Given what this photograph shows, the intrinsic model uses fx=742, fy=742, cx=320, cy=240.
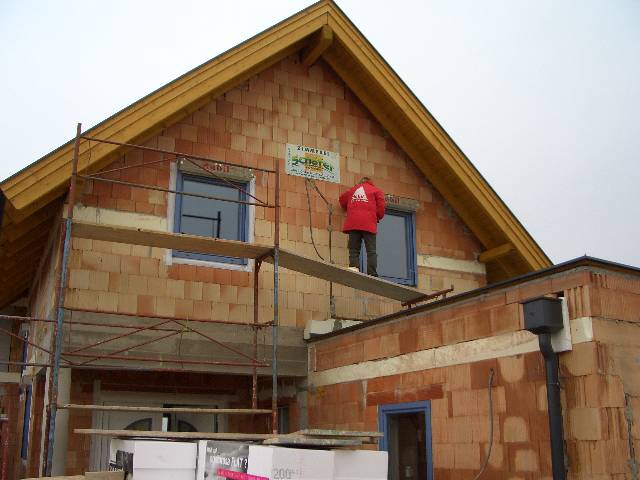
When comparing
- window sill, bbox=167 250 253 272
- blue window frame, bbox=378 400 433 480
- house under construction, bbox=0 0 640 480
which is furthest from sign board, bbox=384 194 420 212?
blue window frame, bbox=378 400 433 480

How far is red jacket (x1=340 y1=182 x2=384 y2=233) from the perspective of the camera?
11.4m

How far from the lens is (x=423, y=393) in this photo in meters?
8.24

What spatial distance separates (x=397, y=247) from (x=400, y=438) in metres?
4.24

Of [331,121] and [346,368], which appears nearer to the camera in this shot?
[346,368]

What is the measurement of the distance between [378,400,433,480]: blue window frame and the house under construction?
0.03 m

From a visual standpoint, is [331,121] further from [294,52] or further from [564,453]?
[564,453]

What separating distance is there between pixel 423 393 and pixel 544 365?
75.6 inches

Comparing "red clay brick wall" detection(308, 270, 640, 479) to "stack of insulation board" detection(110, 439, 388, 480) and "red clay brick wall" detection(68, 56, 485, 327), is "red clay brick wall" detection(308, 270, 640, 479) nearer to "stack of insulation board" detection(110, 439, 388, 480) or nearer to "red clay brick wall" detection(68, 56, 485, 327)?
"stack of insulation board" detection(110, 439, 388, 480)

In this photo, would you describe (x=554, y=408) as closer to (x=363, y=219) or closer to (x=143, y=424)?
(x=363, y=219)

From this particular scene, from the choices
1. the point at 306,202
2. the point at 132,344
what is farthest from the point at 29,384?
the point at 306,202

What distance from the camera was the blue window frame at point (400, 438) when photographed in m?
8.62

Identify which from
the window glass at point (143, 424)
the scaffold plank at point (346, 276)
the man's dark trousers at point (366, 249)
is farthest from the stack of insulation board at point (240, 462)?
the man's dark trousers at point (366, 249)

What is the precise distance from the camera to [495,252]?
12.8m

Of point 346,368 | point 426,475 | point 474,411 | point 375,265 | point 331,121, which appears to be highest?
point 331,121
